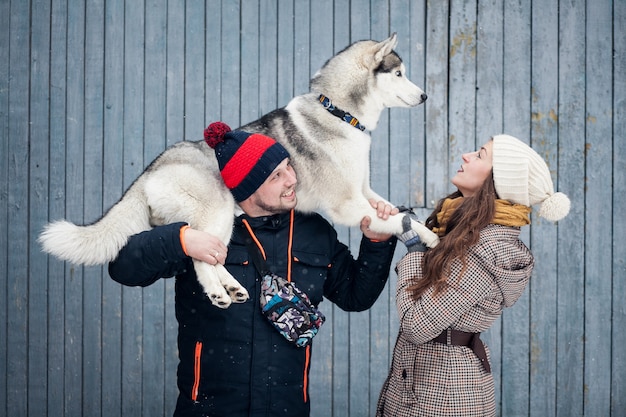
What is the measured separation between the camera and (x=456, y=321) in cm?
238

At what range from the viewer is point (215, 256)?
226 centimetres

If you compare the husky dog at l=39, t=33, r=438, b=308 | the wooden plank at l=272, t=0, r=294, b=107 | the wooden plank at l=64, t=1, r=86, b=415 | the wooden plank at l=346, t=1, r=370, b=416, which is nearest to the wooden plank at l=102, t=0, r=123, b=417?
the wooden plank at l=64, t=1, r=86, b=415

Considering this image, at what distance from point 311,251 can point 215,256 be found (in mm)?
404

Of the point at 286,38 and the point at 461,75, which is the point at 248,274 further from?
the point at 461,75

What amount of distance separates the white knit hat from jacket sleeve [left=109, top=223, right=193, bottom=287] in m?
1.19

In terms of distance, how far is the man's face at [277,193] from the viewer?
244 cm

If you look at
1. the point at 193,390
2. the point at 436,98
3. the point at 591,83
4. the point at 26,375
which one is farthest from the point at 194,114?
the point at 591,83

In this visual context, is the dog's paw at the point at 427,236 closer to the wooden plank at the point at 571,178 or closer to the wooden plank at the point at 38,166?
the wooden plank at the point at 571,178

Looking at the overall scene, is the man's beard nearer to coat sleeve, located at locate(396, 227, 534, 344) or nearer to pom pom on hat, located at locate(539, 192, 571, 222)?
coat sleeve, located at locate(396, 227, 534, 344)

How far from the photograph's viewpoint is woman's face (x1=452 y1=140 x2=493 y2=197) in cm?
245

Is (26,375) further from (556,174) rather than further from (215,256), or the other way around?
(556,174)

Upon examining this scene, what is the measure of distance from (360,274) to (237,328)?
0.56 meters

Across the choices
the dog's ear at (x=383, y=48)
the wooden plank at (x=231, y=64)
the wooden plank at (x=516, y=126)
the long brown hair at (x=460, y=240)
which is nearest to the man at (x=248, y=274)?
the long brown hair at (x=460, y=240)

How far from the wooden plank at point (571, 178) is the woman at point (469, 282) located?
84.3 inches
